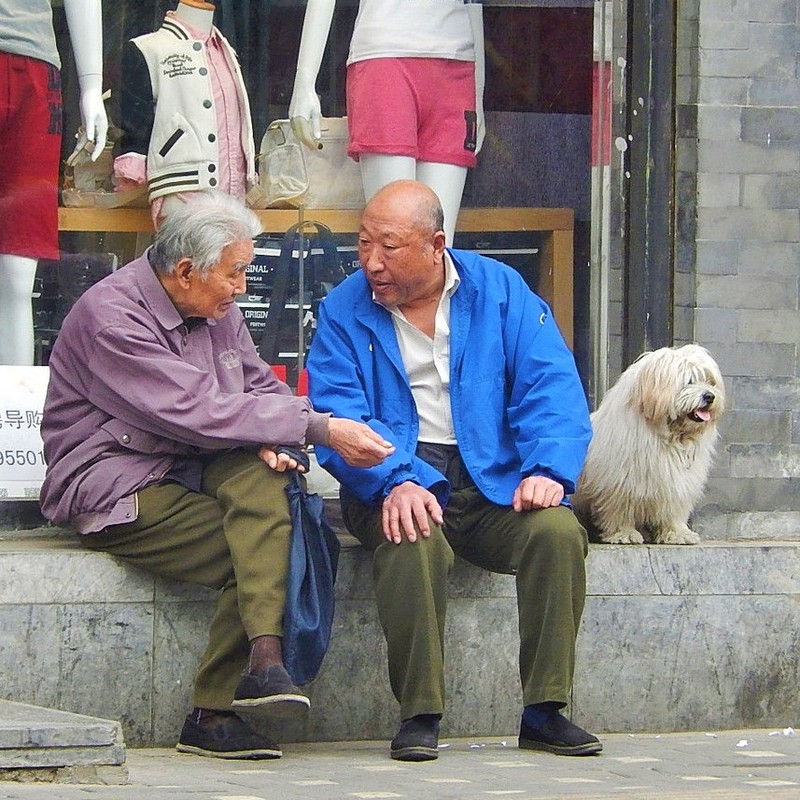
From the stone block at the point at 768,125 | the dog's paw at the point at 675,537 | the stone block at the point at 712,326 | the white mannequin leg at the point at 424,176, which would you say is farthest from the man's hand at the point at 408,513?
the stone block at the point at 768,125

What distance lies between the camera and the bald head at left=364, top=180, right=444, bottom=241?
5.55 m

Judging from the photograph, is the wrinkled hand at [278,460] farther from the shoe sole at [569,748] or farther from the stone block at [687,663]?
the stone block at [687,663]

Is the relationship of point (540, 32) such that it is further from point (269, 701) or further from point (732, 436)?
point (269, 701)

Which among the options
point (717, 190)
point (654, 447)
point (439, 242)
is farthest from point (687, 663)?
point (717, 190)

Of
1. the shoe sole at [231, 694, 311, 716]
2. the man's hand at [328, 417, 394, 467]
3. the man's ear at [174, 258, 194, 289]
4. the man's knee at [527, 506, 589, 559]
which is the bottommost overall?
the shoe sole at [231, 694, 311, 716]

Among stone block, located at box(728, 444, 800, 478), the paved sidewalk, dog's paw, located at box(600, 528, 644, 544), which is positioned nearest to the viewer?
the paved sidewalk

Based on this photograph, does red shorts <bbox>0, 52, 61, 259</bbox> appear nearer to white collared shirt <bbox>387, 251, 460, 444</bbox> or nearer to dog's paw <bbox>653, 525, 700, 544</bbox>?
white collared shirt <bbox>387, 251, 460, 444</bbox>

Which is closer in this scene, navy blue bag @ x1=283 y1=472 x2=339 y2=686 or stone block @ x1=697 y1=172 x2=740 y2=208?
navy blue bag @ x1=283 y1=472 x2=339 y2=686

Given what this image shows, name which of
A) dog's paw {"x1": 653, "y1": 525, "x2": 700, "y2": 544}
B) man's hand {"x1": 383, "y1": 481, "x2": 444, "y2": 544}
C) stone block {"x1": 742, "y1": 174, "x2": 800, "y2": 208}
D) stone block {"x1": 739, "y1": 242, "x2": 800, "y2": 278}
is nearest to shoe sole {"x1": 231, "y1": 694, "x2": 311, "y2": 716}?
man's hand {"x1": 383, "y1": 481, "x2": 444, "y2": 544}

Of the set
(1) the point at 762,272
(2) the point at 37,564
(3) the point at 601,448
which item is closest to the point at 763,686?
(3) the point at 601,448

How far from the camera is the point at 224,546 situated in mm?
5262

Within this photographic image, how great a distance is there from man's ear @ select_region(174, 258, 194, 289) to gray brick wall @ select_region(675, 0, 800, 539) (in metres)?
2.07

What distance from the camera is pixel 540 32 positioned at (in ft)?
22.0

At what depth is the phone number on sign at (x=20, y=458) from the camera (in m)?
6.14
